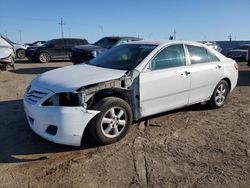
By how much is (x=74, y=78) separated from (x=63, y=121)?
0.77 m

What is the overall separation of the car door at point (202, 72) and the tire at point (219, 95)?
15 centimetres

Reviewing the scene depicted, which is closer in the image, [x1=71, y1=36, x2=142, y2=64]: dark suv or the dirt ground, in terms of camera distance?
the dirt ground

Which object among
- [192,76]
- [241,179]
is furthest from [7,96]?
[241,179]

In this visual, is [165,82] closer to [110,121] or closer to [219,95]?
[110,121]

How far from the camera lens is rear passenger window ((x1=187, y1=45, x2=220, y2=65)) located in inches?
231

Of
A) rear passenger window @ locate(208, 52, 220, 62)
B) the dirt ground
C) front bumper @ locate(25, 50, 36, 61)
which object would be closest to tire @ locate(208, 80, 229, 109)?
rear passenger window @ locate(208, 52, 220, 62)

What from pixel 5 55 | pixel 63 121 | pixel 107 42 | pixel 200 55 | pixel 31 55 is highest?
pixel 107 42

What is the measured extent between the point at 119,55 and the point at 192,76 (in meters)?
1.43

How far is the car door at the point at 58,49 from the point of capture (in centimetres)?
1845

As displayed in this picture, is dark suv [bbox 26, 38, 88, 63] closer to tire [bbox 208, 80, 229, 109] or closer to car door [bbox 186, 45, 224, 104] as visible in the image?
tire [bbox 208, 80, 229, 109]

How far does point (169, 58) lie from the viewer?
17.9ft

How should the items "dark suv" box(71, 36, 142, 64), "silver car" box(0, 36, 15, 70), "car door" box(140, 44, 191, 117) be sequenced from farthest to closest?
"dark suv" box(71, 36, 142, 64) < "silver car" box(0, 36, 15, 70) < "car door" box(140, 44, 191, 117)

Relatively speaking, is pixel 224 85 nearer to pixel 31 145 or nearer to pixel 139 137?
pixel 139 137

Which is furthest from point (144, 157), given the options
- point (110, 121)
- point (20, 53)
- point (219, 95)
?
point (20, 53)
